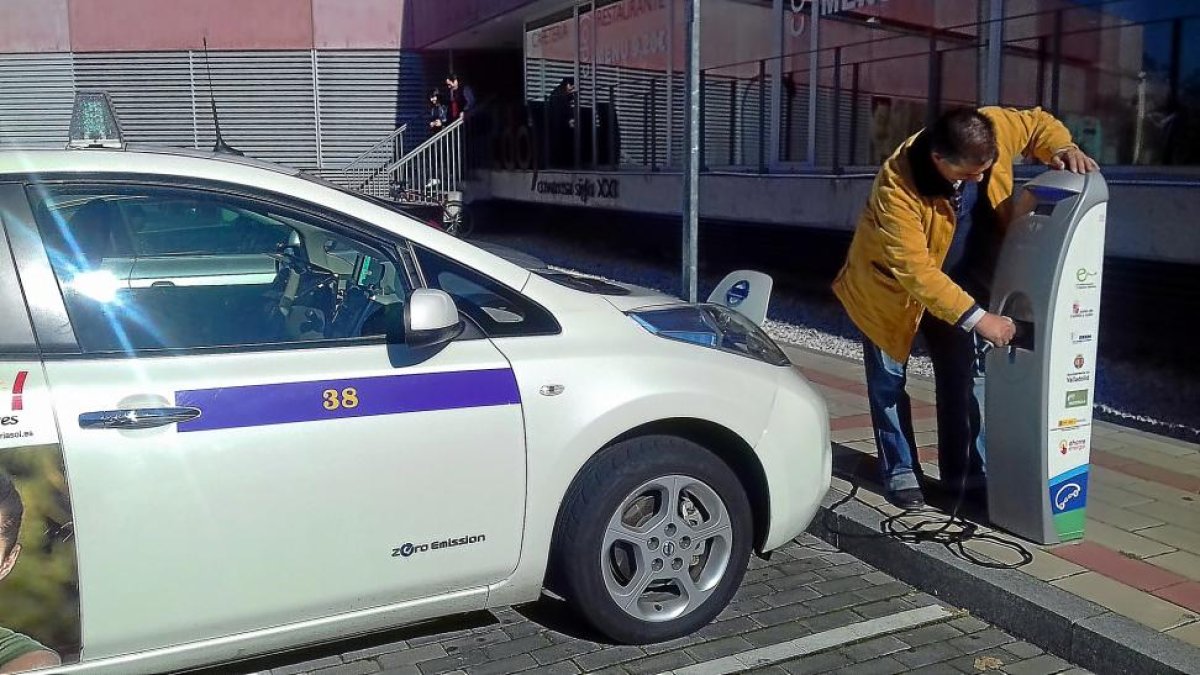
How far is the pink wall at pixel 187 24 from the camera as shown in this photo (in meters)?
22.4

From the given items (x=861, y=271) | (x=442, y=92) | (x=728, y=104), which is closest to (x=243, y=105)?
(x=442, y=92)

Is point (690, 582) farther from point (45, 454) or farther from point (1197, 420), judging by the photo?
point (1197, 420)

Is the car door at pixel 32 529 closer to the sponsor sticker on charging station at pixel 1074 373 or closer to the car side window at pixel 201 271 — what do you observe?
the car side window at pixel 201 271

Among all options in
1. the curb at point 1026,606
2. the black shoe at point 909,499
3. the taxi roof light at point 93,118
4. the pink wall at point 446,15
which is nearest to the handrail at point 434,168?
the pink wall at point 446,15

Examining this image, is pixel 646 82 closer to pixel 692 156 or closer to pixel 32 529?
pixel 692 156

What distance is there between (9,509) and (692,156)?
148 inches

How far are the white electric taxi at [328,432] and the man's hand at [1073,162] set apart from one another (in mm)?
1348

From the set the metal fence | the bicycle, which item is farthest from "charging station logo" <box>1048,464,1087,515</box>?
the metal fence

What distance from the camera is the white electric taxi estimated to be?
285 centimetres

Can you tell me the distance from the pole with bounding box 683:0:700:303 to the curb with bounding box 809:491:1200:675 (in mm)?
1537

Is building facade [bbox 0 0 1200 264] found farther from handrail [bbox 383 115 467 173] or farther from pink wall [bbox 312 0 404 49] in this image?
handrail [bbox 383 115 467 173]

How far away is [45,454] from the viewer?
2766 millimetres

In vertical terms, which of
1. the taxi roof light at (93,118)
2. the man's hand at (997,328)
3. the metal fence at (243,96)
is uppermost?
the metal fence at (243,96)

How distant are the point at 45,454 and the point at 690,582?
6.87 feet
